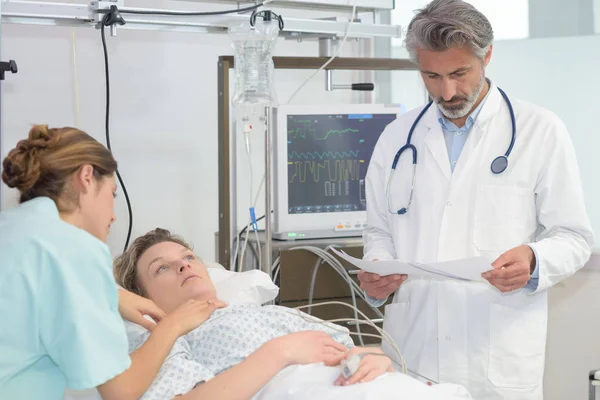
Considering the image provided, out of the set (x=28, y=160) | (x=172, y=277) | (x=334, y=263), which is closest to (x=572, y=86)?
(x=334, y=263)

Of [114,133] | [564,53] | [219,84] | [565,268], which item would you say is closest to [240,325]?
[565,268]

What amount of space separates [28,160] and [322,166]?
1.58 m

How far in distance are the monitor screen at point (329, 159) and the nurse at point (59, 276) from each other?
140cm

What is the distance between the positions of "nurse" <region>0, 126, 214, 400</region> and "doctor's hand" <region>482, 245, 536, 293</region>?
0.84m

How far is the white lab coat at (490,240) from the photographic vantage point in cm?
194

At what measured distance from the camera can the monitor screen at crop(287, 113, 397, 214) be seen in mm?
2912

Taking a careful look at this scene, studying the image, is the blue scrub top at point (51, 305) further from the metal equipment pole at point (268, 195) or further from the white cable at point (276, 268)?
the white cable at point (276, 268)

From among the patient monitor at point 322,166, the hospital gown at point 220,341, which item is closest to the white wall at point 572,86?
the patient monitor at point 322,166

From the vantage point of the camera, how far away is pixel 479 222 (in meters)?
2.00

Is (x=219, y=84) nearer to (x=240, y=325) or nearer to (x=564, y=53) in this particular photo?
(x=240, y=325)

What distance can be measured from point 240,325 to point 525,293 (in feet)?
2.31

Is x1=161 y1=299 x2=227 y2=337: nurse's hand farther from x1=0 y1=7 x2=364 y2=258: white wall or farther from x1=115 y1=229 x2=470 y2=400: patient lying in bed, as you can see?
x1=0 y1=7 x2=364 y2=258: white wall

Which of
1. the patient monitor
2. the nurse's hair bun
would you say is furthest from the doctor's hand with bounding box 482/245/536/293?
the patient monitor

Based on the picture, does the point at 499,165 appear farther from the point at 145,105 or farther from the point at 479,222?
the point at 145,105
